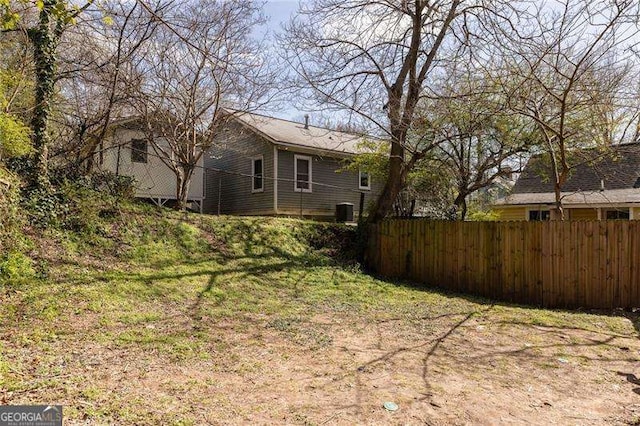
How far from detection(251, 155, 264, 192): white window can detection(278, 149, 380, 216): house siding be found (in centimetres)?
96

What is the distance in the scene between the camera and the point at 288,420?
311 centimetres

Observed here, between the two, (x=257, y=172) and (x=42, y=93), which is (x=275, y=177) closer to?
(x=257, y=172)

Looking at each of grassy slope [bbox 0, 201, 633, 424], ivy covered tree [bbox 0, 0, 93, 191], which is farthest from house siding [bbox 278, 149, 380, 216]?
ivy covered tree [bbox 0, 0, 93, 191]

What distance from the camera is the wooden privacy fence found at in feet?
25.2

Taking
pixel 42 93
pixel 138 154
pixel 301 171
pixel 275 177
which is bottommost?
pixel 275 177

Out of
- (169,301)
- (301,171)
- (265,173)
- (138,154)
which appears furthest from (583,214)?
(138,154)

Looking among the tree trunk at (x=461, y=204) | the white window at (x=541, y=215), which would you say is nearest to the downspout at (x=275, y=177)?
the tree trunk at (x=461, y=204)

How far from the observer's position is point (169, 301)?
608cm

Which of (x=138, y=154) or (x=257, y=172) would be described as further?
(x=257, y=172)

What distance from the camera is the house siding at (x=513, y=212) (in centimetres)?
1759

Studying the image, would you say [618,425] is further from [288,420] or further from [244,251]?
[244,251]

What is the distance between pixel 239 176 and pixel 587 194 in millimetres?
13386

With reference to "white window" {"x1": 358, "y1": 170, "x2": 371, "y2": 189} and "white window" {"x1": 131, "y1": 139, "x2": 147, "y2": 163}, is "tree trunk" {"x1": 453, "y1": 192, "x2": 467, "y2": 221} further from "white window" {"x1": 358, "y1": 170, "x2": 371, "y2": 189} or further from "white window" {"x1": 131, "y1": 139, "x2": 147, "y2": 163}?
"white window" {"x1": 131, "y1": 139, "x2": 147, "y2": 163}

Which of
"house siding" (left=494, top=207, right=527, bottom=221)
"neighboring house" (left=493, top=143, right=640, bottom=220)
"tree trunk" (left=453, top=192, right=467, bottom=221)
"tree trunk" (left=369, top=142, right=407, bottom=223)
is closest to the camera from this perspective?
"tree trunk" (left=369, top=142, right=407, bottom=223)
